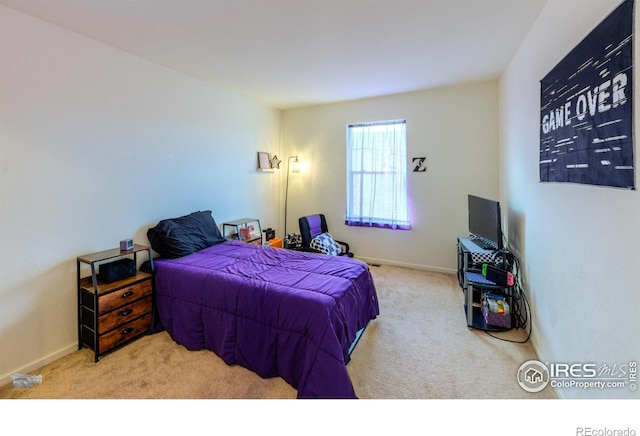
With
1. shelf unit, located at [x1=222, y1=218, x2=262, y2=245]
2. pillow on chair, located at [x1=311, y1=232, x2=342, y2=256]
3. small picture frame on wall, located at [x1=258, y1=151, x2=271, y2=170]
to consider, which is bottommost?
Result: pillow on chair, located at [x1=311, y1=232, x2=342, y2=256]

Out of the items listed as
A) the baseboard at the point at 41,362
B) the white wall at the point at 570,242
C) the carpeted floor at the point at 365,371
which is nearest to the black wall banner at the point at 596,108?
the white wall at the point at 570,242

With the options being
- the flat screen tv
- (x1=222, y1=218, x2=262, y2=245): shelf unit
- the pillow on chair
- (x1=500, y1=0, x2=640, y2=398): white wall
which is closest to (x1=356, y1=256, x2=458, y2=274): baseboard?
the pillow on chair

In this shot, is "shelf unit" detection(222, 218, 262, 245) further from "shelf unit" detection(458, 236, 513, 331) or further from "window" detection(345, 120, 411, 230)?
"shelf unit" detection(458, 236, 513, 331)

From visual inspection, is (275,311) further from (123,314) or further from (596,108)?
(596,108)

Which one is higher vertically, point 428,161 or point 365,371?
point 428,161

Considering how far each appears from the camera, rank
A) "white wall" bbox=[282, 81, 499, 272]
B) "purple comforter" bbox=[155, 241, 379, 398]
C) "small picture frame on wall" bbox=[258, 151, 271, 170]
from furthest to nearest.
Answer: "small picture frame on wall" bbox=[258, 151, 271, 170]
"white wall" bbox=[282, 81, 499, 272]
"purple comforter" bbox=[155, 241, 379, 398]

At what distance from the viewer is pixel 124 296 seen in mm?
2191

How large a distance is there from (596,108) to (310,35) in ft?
6.48

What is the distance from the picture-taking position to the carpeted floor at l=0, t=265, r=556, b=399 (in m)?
1.73

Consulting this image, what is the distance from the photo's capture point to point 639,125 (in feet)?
3.31

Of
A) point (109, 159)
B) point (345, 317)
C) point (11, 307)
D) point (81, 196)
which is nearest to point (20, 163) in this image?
point (81, 196)

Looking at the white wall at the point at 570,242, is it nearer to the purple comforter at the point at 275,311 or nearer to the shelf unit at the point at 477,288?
the shelf unit at the point at 477,288

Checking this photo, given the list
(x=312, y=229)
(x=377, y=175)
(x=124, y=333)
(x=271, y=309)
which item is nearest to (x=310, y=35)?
(x=271, y=309)

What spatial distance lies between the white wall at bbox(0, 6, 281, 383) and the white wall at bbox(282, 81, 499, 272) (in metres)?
2.01
